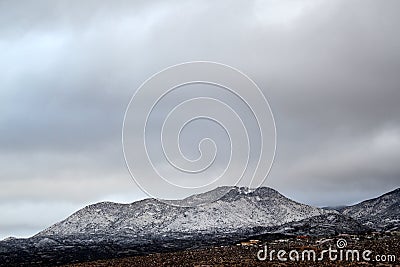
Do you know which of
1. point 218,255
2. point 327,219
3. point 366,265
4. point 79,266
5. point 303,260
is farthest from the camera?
point 327,219

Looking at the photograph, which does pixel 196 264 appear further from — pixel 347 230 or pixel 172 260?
pixel 347 230

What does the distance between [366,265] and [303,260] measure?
10232 mm

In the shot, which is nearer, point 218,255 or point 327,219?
point 218,255

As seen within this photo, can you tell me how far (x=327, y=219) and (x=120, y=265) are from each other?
101668 mm

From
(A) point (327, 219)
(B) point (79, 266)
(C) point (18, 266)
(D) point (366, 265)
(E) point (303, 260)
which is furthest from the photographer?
(A) point (327, 219)

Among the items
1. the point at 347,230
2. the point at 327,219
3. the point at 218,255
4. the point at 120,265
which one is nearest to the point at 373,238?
the point at 218,255

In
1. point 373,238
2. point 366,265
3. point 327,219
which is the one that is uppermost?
point 327,219

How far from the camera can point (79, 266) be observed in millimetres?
87062

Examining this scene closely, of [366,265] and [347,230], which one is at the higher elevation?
[347,230]

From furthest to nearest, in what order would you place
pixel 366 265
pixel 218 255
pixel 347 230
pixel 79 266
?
pixel 347 230 → pixel 218 255 → pixel 79 266 → pixel 366 265

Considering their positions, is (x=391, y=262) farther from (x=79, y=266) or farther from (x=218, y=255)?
(x=79, y=266)

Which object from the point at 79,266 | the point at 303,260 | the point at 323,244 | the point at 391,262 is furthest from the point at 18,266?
the point at 391,262

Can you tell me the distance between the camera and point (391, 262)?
226ft

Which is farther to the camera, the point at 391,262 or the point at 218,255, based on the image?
the point at 218,255
